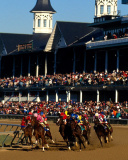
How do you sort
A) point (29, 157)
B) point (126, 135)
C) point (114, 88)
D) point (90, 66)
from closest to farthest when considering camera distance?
point (29, 157), point (126, 135), point (114, 88), point (90, 66)

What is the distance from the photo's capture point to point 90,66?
52.1 m

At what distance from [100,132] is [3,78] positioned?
43222mm

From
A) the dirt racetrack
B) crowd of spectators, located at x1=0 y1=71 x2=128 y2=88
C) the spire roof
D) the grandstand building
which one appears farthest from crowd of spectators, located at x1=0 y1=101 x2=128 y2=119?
the spire roof

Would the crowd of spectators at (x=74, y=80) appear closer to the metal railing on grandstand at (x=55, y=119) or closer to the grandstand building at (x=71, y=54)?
the grandstand building at (x=71, y=54)

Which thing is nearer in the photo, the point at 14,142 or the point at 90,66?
the point at 14,142

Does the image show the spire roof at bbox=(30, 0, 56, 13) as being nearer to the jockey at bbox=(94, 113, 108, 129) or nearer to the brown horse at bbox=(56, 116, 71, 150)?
the brown horse at bbox=(56, 116, 71, 150)

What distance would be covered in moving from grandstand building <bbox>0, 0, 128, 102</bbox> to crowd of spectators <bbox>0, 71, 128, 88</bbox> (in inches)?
15.4

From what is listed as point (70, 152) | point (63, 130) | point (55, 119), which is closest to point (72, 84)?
point (55, 119)

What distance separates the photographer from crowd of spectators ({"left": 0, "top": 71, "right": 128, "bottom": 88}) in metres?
42.2

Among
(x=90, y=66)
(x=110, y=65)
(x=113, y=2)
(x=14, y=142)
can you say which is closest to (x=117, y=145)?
(x=14, y=142)

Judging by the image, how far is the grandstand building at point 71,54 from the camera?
154 feet

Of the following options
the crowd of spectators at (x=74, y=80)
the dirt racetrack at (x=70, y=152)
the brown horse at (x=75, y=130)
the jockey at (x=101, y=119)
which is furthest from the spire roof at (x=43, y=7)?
the brown horse at (x=75, y=130)

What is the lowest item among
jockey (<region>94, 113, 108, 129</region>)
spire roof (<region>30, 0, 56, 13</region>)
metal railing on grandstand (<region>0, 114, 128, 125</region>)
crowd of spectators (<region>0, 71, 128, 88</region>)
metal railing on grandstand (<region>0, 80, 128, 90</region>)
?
metal railing on grandstand (<region>0, 114, 128, 125</region>)

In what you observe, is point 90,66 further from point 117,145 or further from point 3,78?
point 117,145
